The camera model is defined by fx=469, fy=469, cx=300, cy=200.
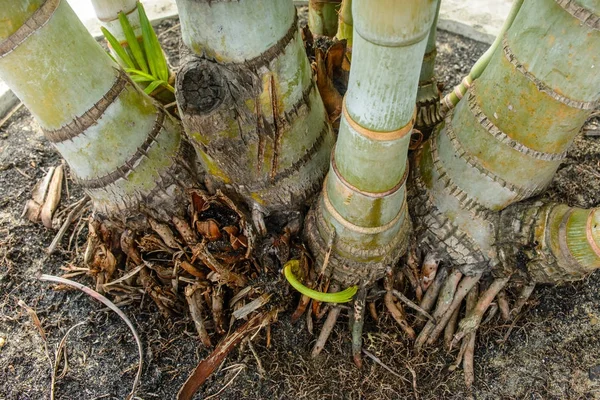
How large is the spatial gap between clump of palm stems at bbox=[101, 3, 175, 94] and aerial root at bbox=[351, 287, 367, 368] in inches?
31.3

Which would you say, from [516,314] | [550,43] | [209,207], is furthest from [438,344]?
[550,43]

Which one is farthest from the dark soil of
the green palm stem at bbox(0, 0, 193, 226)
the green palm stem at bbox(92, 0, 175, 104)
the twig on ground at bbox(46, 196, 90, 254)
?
the green palm stem at bbox(92, 0, 175, 104)

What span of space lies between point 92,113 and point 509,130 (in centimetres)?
86

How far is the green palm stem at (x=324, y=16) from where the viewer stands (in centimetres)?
153

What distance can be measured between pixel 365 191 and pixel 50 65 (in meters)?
0.66

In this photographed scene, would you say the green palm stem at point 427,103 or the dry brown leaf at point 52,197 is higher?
the green palm stem at point 427,103

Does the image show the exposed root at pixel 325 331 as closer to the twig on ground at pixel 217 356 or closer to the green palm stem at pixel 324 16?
the twig on ground at pixel 217 356

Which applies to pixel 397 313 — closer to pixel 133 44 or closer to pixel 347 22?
pixel 347 22

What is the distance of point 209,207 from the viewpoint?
1.20 m

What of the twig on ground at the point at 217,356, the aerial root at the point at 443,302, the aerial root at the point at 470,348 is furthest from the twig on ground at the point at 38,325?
the aerial root at the point at 470,348

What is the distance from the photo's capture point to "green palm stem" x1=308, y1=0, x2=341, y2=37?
60.2 inches

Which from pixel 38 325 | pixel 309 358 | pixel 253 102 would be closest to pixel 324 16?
pixel 253 102

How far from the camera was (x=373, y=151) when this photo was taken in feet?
2.74

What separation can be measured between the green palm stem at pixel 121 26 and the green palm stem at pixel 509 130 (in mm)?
783
